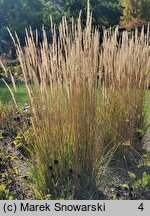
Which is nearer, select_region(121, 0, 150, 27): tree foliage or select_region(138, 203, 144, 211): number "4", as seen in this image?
select_region(138, 203, 144, 211): number "4"

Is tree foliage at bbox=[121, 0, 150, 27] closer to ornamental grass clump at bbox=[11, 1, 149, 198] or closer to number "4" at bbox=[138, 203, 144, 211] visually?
ornamental grass clump at bbox=[11, 1, 149, 198]

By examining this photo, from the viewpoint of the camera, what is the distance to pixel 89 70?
8.66ft

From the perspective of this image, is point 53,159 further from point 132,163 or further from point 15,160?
point 132,163

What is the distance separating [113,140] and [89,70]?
3.37 ft

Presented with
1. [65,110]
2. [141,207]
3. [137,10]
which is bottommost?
[137,10]

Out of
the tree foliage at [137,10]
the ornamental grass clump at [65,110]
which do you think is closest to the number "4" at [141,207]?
the ornamental grass clump at [65,110]

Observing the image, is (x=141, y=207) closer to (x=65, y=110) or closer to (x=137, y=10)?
(x=65, y=110)

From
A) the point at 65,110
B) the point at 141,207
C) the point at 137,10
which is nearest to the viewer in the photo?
the point at 141,207

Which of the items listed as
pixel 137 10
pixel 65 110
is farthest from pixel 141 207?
pixel 137 10

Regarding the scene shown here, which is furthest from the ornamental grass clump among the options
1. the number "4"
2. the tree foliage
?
the tree foliage

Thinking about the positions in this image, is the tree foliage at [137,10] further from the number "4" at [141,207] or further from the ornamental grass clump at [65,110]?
the number "4" at [141,207]

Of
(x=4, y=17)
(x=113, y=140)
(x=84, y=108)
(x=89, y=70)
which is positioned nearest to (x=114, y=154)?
(x=113, y=140)

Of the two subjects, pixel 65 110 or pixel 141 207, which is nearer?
pixel 141 207

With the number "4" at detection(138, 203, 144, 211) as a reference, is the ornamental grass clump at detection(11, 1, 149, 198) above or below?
above
